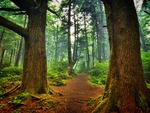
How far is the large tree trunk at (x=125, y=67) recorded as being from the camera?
3.52 metres

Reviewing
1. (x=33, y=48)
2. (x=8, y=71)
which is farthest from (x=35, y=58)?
(x=8, y=71)

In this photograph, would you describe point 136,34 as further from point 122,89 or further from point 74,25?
point 74,25

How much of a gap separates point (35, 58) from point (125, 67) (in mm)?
4249

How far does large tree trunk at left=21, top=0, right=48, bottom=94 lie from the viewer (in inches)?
224

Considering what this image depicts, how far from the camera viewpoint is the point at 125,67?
12.4 ft

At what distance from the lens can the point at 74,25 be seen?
23000 mm

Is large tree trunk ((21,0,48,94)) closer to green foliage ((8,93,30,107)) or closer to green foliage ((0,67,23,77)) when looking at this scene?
green foliage ((8,93,30,107))

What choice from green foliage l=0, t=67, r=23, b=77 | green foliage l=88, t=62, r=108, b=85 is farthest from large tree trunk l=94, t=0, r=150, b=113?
green foliage l=0, t=67, r=23, b=77

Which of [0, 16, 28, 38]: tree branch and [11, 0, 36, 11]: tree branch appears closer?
[0, 16, 28, 38]: tree branch

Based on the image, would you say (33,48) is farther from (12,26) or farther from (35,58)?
(12,26)

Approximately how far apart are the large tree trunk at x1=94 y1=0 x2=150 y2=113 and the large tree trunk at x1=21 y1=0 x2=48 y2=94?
321 cm

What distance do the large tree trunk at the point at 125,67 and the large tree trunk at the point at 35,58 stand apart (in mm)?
3213

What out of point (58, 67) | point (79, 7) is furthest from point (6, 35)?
point (79, 7)

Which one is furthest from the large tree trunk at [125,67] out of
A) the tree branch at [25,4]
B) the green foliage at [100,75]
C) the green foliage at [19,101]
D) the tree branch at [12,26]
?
the green foliage at [100,75]
